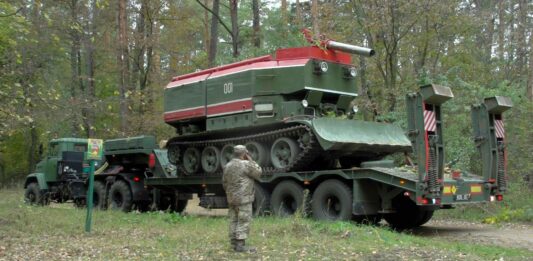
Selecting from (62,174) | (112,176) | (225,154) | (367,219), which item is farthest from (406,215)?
(62,174)

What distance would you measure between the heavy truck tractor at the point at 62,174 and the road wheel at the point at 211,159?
6.04 metres

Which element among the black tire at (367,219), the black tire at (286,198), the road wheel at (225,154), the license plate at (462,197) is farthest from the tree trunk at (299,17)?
the license plate at (462,197)

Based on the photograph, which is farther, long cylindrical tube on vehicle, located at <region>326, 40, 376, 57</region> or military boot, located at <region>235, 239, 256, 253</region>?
long cylindrical tube on vehicle, located at <region>326, 40, 376, 57</region>

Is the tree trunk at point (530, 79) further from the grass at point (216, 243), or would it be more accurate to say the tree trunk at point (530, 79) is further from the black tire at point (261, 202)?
the grass at point (216, 243)

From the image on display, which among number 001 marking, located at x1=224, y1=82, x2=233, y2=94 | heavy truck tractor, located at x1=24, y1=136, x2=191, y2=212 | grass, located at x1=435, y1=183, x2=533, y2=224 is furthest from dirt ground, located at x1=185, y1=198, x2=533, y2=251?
heavy truck tractor, located at x1=24, y1=136, x2=191, y2=212

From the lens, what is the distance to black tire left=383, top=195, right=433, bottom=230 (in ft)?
44.6

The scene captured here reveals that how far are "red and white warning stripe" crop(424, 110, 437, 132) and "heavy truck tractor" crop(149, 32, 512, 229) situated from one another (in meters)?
0.02

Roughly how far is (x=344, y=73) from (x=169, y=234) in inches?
246

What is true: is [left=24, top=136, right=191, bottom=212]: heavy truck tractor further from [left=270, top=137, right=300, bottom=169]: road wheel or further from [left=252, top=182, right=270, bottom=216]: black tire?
[left=270, top=137, right=300, bottom=169]: road wheel

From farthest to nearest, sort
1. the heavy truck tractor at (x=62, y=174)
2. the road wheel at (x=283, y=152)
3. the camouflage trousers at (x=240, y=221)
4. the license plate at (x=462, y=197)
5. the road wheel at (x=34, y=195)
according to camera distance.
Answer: the road wheel at (x=34, y=195) < the heavy truck tractor at (x=62, y=174) < the road wheel at (x=283, y=152) < the license plate at (x=462, y=197) < the camouflage trousers at (x=240, y=221)

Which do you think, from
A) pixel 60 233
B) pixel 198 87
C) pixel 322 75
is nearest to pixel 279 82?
pixel 322 75

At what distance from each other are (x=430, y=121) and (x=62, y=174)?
14047 millimetres

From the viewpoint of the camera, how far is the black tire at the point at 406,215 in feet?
44.6

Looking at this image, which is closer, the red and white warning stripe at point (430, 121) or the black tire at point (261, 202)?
the red and white warning stripe at point (430, 121)
